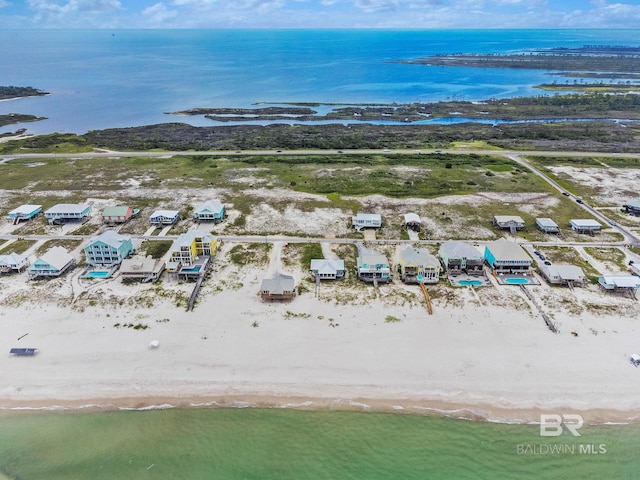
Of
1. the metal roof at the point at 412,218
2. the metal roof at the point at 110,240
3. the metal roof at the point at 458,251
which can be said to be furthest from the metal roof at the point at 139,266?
the metal roof at the point at 412,218

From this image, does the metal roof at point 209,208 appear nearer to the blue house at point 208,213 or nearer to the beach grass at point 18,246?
the blue house at point 208,213

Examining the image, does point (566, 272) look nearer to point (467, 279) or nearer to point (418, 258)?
point (467, 279)

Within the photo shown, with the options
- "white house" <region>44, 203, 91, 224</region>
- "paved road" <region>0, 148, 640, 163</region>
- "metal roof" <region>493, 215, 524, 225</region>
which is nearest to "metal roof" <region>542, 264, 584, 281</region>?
"metal roof" <region>493, 215, 524, 225</region>

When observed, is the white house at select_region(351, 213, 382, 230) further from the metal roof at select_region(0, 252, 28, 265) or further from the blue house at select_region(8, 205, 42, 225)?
the blue house at select_region(8, 205, 42, 225)

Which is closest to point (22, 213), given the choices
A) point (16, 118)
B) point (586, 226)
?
point (586, 226)

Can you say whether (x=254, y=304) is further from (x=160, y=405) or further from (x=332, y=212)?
(x=332, y=212)

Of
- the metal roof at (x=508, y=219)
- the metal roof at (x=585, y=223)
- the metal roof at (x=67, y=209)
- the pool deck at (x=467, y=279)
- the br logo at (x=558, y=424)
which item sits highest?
the metal roof at (x=67, y=209)

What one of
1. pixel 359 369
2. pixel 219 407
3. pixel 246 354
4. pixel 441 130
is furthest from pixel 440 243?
pixel 441 130

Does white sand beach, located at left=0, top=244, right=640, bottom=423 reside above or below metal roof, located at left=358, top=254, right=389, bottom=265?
below
